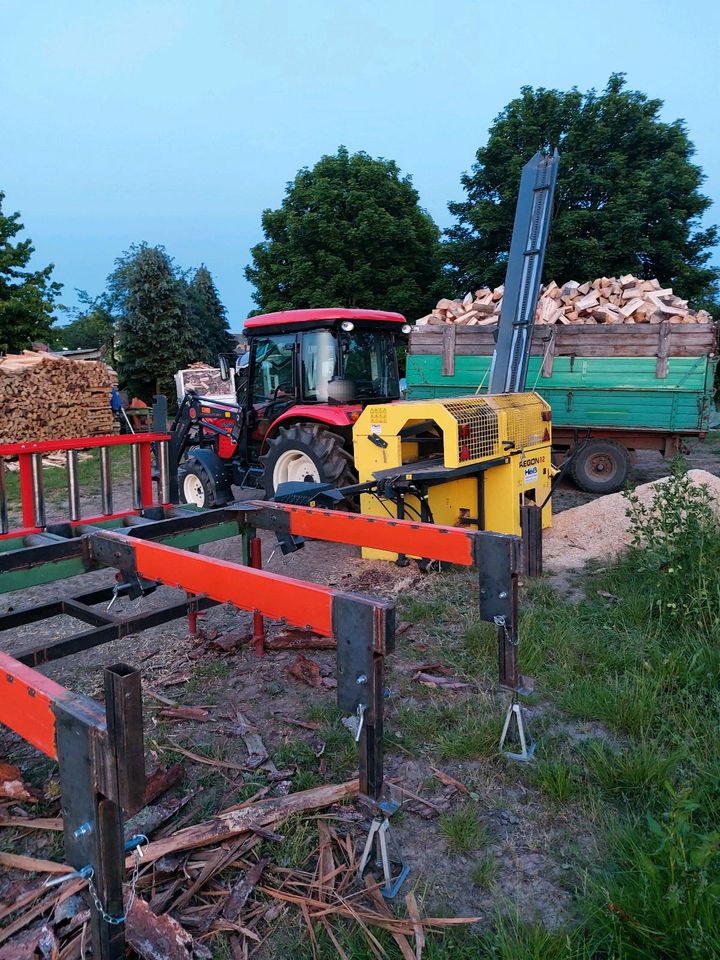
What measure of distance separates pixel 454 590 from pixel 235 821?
3179mm

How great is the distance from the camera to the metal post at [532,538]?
10.6 feet

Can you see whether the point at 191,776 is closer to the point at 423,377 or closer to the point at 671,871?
the point at 671,871

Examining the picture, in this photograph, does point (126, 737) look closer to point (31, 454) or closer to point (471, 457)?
point (31, 454)

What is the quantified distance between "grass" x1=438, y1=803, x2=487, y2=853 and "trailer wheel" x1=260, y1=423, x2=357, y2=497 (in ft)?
14.3

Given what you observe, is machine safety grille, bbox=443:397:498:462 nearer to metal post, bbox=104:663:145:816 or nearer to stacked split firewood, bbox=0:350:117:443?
metal post, bbox=104:663:145:816

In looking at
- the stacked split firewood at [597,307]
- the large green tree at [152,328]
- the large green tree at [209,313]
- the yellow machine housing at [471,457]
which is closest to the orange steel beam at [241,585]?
the yellow machine housing at [471,457]

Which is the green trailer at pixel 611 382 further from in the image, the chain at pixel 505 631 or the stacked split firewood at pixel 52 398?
the stacked split firewood at pixel 52 398

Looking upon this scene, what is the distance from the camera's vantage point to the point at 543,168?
8805mm

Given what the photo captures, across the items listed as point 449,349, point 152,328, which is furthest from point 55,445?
point 152,328

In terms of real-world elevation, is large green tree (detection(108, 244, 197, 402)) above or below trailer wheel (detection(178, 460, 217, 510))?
above

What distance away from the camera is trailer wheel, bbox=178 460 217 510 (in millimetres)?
A: 8328

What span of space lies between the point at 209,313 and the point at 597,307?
28.4 metres

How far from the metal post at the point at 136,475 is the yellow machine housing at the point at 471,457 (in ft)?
6.42

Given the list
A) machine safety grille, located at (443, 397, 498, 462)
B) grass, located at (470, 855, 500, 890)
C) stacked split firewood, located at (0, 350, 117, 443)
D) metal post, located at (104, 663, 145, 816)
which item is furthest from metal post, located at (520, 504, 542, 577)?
stacked split firewood, located at (0, 350, 117, 443)
